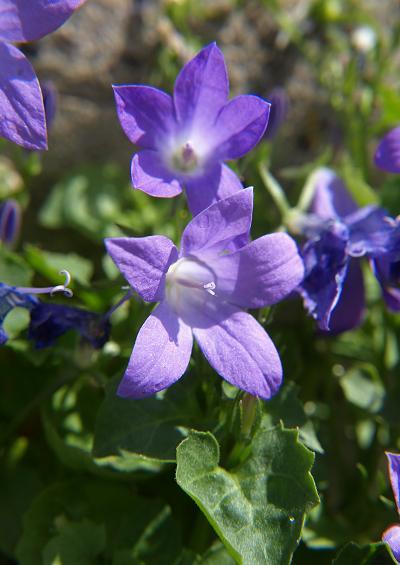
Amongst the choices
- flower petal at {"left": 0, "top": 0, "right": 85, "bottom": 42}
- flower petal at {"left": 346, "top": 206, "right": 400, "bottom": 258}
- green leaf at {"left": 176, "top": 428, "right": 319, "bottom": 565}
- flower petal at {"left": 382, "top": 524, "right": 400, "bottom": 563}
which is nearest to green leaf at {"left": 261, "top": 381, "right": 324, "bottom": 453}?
green leaf at {"left": 176, "top": 428, "right": 319, "bottom": 565}

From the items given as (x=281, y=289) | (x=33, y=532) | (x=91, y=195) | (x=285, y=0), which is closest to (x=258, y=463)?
(x=281, y=289)

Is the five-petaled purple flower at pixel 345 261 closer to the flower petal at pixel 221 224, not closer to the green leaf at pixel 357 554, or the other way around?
the flower petal at pixel 221 224

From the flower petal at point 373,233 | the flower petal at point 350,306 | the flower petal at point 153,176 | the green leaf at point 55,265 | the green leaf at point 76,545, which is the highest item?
the flower petal at point 153,176

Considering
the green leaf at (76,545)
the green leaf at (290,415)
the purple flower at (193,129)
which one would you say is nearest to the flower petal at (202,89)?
the purple flower at (193,129)

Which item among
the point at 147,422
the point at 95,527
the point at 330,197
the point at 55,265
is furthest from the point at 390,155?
the point at 95,527

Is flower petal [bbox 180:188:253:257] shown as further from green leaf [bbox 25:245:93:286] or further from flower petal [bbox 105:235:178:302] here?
green leaf [bbox 25:245:93:286]

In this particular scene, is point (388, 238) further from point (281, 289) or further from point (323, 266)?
point (281, 289)
